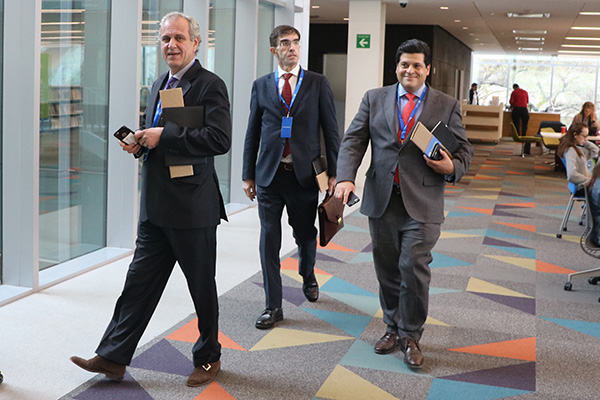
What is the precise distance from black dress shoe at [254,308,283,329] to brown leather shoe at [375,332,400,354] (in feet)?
2.18

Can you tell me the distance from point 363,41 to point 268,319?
8.20m

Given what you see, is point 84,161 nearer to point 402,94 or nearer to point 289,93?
point 289,93

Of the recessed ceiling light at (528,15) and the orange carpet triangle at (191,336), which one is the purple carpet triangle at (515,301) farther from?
the recessed ceiling light at (528,15)

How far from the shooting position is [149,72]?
6527 mm

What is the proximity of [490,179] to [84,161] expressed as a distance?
8.77 meters

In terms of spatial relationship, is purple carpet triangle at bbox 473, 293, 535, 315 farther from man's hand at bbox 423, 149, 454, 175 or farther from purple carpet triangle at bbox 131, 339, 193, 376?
purple carpet triangle at bbox 131, 339, 193, 376

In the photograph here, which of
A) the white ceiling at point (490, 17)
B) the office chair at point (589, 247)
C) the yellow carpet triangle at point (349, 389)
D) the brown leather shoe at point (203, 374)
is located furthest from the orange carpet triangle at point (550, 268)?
the white ceiling at point (490, 17)

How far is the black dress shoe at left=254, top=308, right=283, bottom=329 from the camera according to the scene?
4146 millimetres

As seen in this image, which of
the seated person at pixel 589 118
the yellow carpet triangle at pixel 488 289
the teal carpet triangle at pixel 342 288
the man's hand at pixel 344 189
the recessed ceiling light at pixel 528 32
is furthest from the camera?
the recessed ceiling light at pixel 528 32

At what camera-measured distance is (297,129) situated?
4.19 m

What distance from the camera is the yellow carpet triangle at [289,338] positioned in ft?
12.8

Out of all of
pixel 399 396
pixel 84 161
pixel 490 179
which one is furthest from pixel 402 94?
pixel 490 179

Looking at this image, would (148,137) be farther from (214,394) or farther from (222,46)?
(222,46)

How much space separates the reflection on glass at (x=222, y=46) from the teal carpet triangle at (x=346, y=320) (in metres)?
4.03
